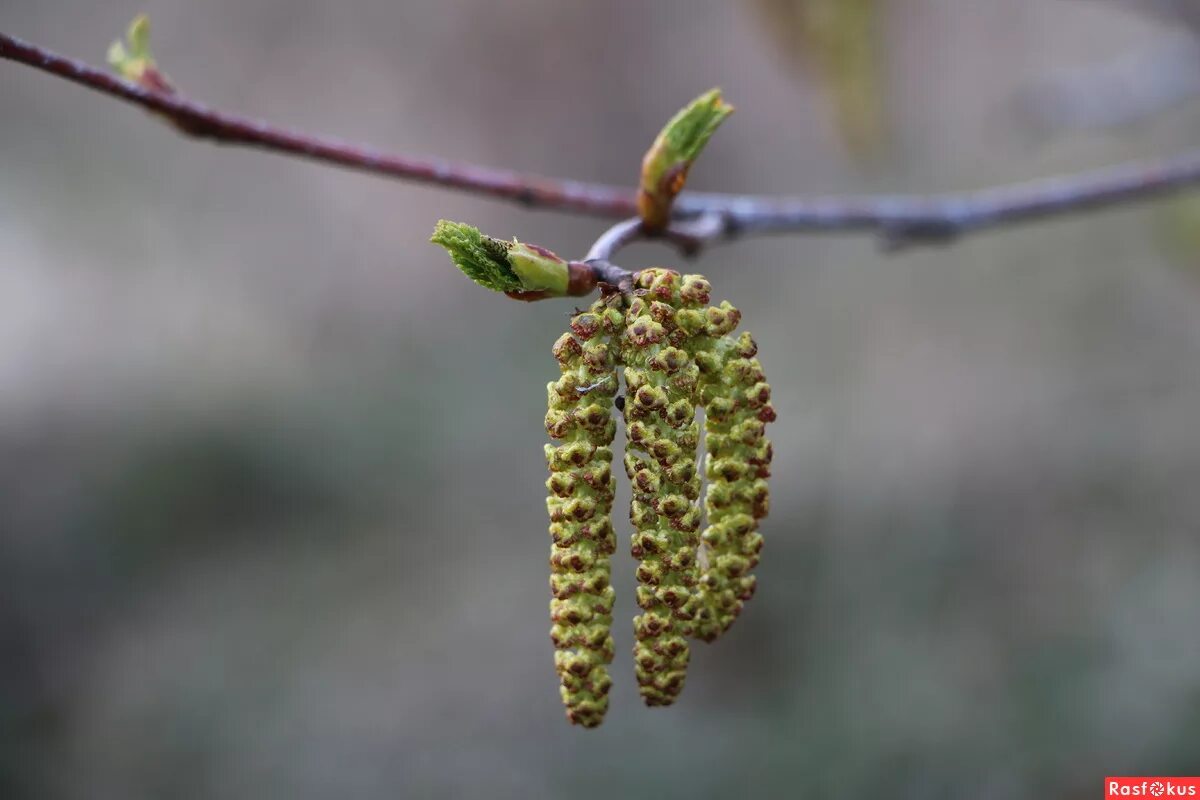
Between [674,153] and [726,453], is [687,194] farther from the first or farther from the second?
[726,453]

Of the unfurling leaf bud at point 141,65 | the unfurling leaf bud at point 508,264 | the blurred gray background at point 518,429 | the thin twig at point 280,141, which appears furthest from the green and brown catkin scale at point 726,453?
the blurred gray background at point 518,429

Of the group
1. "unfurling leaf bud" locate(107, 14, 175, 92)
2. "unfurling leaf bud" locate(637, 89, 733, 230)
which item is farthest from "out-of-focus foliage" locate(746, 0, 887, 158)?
"unfurling leaf bud" locate(107, 14, 175, 92)

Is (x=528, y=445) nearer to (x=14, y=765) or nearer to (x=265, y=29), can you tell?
(x=14, y=765)

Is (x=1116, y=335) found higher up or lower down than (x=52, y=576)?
higher up

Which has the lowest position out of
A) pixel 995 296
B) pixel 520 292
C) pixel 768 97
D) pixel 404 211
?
pixel 520 292

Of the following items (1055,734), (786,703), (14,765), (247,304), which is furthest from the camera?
(247,304)

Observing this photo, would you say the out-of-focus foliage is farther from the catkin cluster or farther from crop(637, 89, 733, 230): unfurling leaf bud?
the catkin cluster

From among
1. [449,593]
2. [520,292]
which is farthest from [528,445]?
[520,292]
